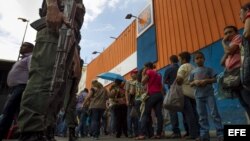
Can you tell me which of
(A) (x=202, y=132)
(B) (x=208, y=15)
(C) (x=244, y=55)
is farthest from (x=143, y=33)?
(C) (x=244, y=55)

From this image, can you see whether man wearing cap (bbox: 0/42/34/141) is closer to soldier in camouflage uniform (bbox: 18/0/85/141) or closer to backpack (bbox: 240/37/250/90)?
soldier in camouflage uniform (bbox: 18/0/85/141)

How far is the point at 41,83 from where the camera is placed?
255 centimetres

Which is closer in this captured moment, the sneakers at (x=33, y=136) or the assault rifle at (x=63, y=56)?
the sneakers at (x=33, y=136)

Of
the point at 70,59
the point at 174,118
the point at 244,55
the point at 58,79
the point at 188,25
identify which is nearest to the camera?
the point at 58,79

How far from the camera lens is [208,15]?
28.2 feet

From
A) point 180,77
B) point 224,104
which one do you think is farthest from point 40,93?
point 224,104

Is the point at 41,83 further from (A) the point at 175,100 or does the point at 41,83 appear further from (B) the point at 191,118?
(B) the point at 191,118

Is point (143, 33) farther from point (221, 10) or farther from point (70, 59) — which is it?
point (70, 59)

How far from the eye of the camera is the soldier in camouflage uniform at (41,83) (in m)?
2.41

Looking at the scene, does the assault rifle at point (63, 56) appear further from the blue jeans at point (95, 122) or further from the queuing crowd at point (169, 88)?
the blue jeans at point (95, 122)

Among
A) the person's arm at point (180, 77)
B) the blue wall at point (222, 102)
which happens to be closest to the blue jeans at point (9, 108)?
the person's arm at point (180, 77)

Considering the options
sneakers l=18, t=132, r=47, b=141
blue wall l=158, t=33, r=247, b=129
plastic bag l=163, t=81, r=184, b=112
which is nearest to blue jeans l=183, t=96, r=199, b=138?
plastic bag l=163, t=81, r=184, b=112

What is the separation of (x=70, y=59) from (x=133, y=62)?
11174mm

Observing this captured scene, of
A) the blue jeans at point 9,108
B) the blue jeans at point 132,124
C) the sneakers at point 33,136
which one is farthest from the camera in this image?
the blue jeans at point 132,124
